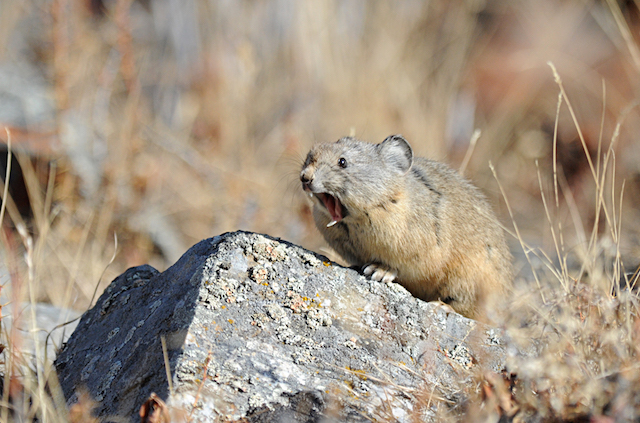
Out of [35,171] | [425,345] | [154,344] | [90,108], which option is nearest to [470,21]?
[90,108]

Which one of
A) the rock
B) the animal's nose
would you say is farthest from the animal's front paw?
the animal's nose

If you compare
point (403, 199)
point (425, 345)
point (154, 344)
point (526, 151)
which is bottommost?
point (425, 345)

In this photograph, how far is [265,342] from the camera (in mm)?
2918

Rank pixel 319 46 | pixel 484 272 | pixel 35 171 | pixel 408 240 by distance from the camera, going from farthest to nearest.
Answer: pixel 319 46, pixel 35 171, pixel 484 272, pixel 408 240

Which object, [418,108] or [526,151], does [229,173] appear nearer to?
[418,108]

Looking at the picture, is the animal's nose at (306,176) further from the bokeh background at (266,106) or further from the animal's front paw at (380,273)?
the bokeh background at (266,106)

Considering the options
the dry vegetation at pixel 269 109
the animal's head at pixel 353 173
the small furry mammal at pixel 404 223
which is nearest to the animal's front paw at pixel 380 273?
the small furry mammal at pixel 404 223

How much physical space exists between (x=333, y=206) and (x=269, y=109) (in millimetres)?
5828

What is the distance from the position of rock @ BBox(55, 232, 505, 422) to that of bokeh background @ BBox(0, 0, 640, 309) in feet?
12.3

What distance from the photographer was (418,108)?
10.1 metres

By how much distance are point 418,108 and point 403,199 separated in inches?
242

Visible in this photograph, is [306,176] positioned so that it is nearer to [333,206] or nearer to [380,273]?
[333,206]

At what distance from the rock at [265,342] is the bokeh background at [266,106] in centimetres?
375

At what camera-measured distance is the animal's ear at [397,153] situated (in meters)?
4.38
